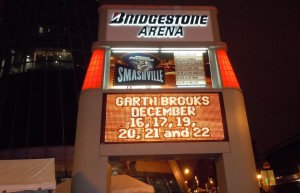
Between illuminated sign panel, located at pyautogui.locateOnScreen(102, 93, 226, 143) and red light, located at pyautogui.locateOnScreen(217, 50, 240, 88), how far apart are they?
94 centimetres

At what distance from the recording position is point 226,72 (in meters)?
11.4

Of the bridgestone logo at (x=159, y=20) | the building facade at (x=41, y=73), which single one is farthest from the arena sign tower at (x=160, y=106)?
the building facade at (x=41, y=73)

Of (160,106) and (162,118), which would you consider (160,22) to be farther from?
(162,118)

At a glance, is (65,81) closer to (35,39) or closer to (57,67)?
(57,67)

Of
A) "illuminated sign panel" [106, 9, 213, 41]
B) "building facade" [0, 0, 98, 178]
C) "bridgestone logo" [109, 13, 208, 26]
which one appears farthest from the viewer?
"building facade" [0, 0, 98, 178]

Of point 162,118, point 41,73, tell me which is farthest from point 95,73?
point 41,73

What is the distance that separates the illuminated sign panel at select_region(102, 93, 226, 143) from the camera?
32.7 ft

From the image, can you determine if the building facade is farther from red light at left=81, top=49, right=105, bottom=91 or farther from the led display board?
the led display board

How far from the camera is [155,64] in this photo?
1155 centimetres

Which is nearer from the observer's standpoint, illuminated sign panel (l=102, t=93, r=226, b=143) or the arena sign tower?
the arena sign tower

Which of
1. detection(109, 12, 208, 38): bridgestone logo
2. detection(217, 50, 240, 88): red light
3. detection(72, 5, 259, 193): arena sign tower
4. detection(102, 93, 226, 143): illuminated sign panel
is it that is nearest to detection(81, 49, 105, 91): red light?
detection(72, 5, 259, 193): arena sign tower

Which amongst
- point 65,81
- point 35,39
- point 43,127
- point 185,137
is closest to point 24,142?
point 43,127

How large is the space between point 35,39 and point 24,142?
11354 mm

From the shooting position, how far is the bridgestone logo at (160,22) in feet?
40.8
